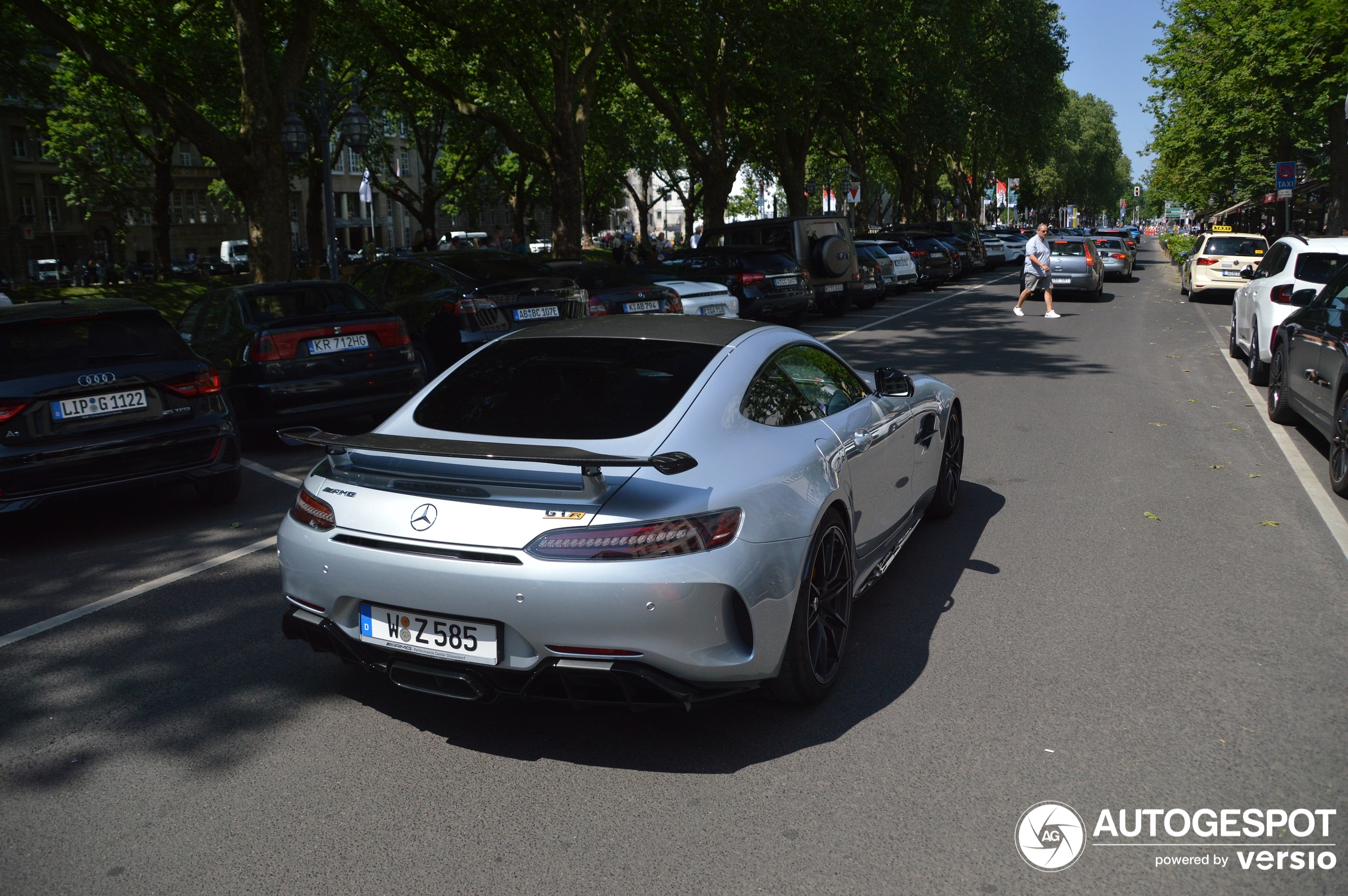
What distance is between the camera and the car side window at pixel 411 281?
1295 centimetres

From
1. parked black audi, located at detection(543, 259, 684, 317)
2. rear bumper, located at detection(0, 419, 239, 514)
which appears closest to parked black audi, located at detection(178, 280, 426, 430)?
rear bumper, located at detection(0, 419, 239, 514)

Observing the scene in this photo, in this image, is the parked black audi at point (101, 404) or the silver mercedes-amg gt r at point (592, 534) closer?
the silver mercedes-amg gt r at point (592, 534)

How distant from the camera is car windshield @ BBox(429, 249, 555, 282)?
42.4ft

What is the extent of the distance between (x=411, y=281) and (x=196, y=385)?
606 cm

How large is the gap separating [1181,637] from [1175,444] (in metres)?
5.13

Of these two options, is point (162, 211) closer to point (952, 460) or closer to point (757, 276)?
point (757, 276)

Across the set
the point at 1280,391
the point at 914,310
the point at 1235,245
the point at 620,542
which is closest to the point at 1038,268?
the point at 914,310

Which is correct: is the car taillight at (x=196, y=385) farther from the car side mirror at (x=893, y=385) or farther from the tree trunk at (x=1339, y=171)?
the tree trunk at (x=1339, y=171)

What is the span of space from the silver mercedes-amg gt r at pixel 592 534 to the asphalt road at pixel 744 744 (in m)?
0.34

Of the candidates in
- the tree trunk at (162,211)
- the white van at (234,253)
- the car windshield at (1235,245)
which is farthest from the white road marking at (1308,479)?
the white van at (234,253)

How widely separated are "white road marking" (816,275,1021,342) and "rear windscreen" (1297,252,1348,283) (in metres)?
5.57

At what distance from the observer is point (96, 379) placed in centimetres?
695

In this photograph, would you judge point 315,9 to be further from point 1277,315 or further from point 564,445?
point 564,445

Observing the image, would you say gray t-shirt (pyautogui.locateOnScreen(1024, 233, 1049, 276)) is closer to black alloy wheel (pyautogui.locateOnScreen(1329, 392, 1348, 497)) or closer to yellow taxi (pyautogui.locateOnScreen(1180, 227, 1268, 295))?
yellow taxi (pyautogui.locateOnScreen(1180, 227, 1268, 295))
